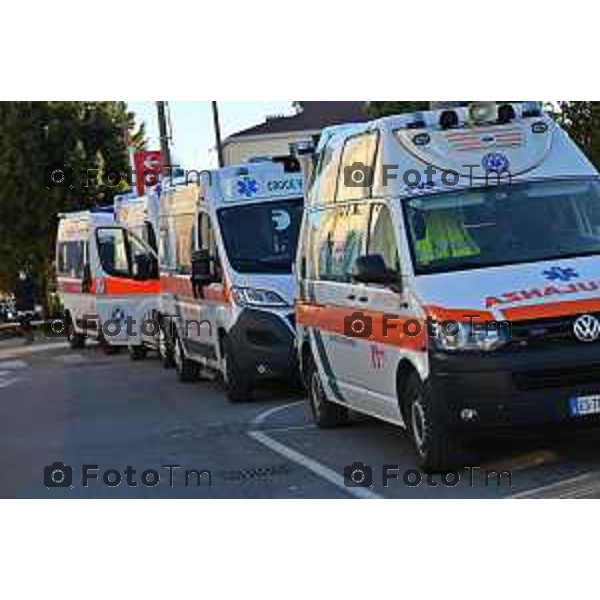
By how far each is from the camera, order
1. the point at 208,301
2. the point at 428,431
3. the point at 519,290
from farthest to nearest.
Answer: the point at 208,301
the point at 428,431
the point at 519,290

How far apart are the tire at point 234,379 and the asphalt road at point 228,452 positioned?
0.14 meters

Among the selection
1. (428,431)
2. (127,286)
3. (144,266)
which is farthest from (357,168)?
(127,286)

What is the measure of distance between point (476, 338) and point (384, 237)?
1.57 m

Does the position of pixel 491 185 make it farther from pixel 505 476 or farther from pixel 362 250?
pixel 505 476

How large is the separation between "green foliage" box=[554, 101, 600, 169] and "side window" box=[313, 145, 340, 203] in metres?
6.82

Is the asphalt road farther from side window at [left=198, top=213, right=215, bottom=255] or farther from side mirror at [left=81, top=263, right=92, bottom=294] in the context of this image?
side mirror at [left=81, top=263, right=92, bottom=294]

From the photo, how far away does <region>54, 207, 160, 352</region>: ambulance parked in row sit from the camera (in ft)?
73.5

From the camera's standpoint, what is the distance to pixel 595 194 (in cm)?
1032

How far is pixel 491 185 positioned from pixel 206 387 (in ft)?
26.5

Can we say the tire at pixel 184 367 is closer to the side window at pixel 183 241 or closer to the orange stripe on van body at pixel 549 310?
the side window at pixel 183 241

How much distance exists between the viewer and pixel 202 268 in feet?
51.4

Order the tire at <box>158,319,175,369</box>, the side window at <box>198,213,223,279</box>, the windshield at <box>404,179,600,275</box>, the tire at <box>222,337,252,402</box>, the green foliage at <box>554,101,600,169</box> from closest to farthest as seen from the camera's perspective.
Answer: the windshield at <box>404,179,600,275</box> < the tire at <box>222,337,252,402</box> < the side window at <box>198,213,223,279</box> < the green foliage at <box>554,101,600,169</box> < the tire at <box>158,319,175,369</box>

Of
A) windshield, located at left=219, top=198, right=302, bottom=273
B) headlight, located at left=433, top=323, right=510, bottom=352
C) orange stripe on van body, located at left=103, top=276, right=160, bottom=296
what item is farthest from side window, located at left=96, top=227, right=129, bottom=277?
headlight, located at left=433, top=323, right=510, bottom=352

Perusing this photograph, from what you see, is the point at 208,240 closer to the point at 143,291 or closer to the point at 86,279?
the point at 143,291
